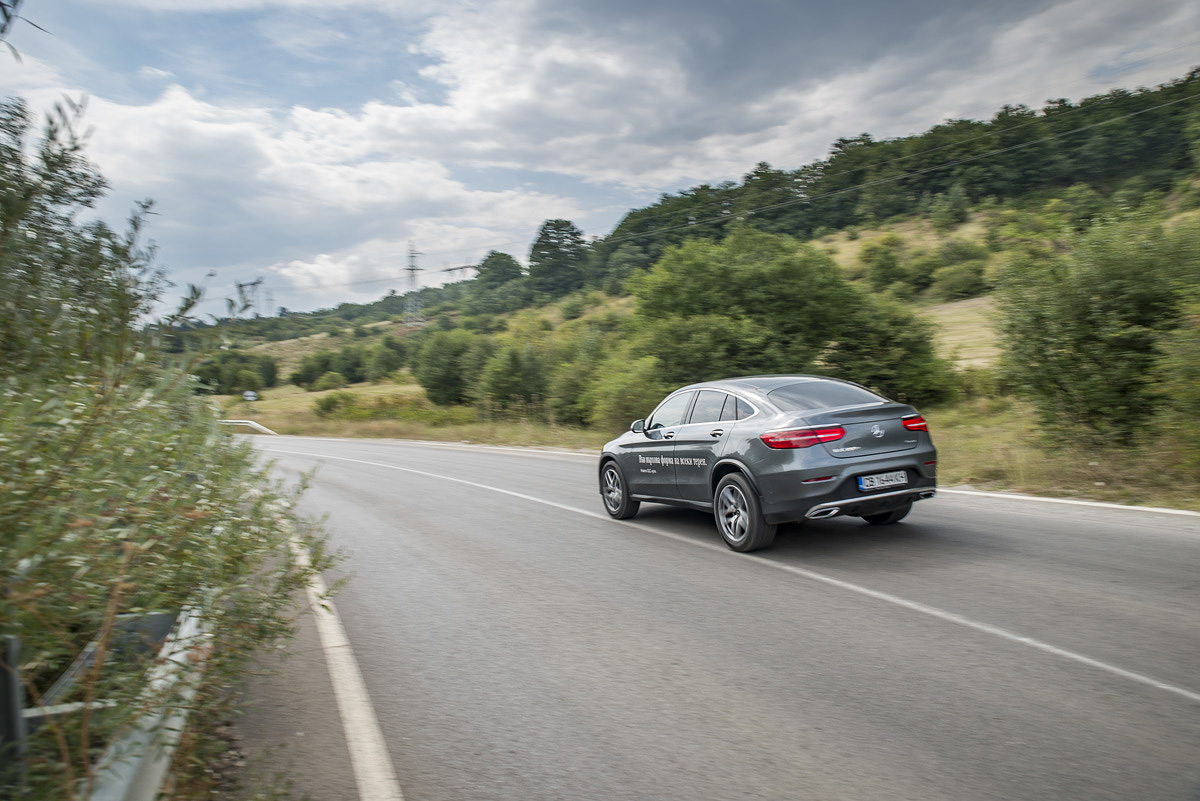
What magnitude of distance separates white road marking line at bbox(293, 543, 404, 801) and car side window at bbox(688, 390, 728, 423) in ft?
13.7

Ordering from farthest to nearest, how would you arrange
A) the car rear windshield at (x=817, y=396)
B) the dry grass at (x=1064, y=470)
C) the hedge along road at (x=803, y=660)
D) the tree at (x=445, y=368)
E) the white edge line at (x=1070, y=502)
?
the tree at (x=445, y=368)
the dry grass at (x=1064, y=470)
the white edge line at (x=1070, y=502)
the car rear windshield at (x=817, y=396)
the hedge along road at (x=803, y=660)

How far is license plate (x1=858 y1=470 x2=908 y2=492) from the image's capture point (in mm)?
6988

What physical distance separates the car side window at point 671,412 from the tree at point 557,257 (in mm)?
76847

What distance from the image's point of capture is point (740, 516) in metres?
7.52

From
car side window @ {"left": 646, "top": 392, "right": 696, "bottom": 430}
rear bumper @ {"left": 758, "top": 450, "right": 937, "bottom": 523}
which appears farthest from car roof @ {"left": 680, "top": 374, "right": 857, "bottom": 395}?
rear bumper @ {"left": 758, "top": 450, "right": 937, "bottom": 523}

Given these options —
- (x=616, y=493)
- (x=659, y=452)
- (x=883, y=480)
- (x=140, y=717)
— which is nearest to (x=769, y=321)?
(x=616, y=493)

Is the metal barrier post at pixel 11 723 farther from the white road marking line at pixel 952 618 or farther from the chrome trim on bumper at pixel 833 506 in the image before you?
the chrome trim on bumper at pixel 833 506

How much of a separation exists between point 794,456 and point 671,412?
2.35 meters

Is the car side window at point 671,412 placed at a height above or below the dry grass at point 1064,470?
above

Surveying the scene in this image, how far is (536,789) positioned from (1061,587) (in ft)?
14.1

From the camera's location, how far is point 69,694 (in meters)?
2.33

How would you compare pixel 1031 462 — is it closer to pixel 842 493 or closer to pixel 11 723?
pixel 842 493

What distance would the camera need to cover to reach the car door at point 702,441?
7.91 metres

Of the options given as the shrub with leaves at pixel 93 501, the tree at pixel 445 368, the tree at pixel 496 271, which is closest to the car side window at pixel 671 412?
the shrub with leaves at pixel 93 501
